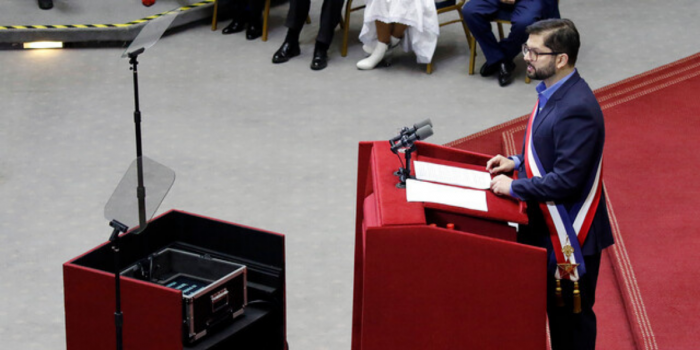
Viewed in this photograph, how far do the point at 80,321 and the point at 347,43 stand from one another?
4.34 meters

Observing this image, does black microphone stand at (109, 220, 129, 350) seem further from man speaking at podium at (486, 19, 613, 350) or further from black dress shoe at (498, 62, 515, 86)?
black dress shoe at (498, 62, 515, 86)

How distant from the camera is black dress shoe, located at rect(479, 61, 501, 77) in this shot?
6.39 m

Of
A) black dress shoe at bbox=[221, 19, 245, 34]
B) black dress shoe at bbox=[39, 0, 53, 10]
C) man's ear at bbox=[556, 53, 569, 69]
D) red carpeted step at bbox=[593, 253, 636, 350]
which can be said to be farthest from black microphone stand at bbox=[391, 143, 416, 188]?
black dress shoe at bbox=[39, 0, 53, 10]

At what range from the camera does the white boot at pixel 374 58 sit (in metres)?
6.55

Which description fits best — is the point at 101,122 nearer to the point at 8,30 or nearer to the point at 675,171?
the point at 8,30

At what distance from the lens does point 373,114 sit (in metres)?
5.86

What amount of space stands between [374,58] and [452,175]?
12.2ft

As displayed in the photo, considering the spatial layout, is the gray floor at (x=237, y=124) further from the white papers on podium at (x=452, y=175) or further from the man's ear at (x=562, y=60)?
the man's ear at (x=562, y=60)

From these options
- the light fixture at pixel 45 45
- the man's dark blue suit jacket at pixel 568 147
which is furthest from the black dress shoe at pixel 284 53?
the man's dark blue suit jacket at pixel 568 147

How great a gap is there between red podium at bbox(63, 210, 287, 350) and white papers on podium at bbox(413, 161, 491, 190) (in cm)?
52

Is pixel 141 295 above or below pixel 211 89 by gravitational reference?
above

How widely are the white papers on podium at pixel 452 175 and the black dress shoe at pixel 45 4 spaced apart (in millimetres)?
5059

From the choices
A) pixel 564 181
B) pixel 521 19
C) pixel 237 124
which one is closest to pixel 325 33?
pixel 237 124

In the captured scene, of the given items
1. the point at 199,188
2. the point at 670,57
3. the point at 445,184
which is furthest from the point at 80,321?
the point at 670,57
